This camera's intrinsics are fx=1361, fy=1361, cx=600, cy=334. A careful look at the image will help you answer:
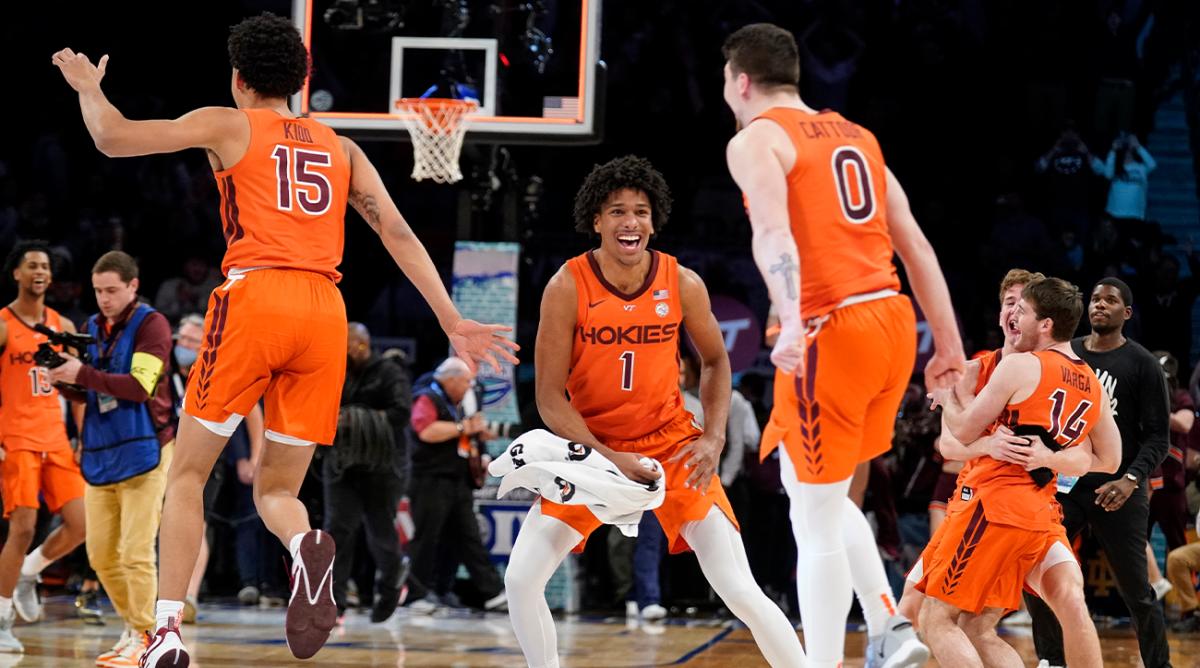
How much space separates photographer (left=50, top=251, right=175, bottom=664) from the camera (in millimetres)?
7414

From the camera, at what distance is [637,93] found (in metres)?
15.7

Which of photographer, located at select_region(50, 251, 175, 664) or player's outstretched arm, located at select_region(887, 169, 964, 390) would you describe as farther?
photographer, located at select_region(50, 251, 175, 664)

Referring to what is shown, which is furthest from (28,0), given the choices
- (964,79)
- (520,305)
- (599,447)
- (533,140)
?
(599,447)

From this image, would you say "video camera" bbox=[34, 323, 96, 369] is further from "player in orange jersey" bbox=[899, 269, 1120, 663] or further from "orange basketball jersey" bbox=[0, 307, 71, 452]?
"player in orange jersey" bbox=[899, 269, 1120, 663]

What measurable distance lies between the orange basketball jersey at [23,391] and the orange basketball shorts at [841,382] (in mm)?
5905

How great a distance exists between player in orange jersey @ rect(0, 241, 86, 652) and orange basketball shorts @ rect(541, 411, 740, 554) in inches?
191

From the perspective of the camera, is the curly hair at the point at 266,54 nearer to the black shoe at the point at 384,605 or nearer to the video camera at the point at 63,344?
the video camera at the point at 63,344

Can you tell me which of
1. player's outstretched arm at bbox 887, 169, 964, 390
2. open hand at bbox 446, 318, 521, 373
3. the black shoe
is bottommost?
the black shoe

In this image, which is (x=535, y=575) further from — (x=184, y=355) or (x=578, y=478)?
(x=184, y=355)

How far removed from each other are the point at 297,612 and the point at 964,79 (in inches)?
496

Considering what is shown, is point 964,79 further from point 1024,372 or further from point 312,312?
point 312,312

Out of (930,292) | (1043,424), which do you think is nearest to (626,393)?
(930,292)

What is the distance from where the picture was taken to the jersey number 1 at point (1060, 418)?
562cm

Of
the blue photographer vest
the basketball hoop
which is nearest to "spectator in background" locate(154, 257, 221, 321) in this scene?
the basketball hoop
